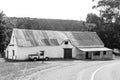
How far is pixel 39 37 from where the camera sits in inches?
1603

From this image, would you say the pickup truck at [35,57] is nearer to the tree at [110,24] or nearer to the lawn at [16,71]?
the lawn at [16,71]

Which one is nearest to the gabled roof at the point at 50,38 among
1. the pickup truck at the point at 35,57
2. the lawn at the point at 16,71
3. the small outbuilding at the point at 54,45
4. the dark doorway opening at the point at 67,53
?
the small outbuilding at the point at 54,45

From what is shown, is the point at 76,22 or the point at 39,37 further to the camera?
the point at 76,22

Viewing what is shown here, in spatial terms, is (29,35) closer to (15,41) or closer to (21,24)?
(15,41)

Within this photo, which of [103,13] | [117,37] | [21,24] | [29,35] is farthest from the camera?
[21,24]

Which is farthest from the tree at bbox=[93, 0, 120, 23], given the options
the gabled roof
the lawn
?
the lawn

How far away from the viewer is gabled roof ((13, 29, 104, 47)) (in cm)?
3809

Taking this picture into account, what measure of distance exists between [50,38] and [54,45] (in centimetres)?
248

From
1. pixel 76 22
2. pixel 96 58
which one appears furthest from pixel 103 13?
pixel 76 22

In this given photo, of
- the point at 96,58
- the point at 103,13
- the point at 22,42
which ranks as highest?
the point at 103,13

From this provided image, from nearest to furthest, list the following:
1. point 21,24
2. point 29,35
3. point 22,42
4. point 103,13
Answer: point 22,42 < point 29,35 < point 103,13 < point 21,24

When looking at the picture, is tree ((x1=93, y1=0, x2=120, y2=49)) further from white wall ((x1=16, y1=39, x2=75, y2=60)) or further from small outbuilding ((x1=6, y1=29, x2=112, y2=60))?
white wall ((x1=16, y1=39, x2=75, y2=60))

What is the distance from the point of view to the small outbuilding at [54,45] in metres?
36.9

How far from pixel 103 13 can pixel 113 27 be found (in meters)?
5.15
